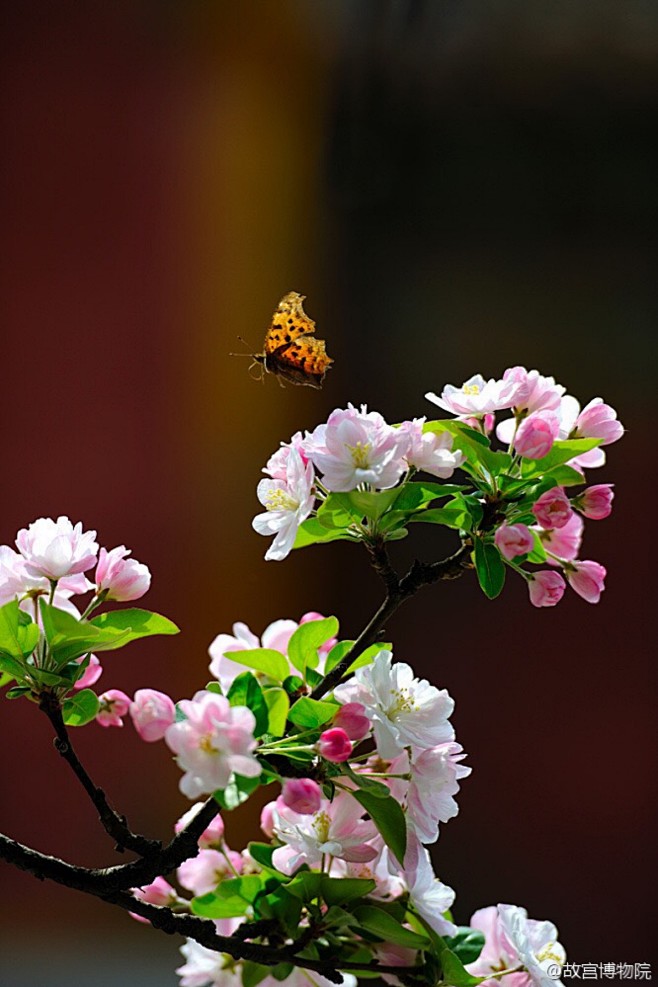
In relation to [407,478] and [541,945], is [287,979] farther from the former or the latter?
[407,478]

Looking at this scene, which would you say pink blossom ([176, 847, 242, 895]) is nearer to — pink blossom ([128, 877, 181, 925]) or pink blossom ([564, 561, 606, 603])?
pink blossom ([128, 877, 181, 925])

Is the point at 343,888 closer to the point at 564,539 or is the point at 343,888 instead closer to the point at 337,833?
the point at 337,833

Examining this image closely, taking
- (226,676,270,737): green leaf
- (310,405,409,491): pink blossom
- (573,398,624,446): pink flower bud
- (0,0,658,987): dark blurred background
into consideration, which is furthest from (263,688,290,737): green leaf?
(0,0,658,987): dark blurred background

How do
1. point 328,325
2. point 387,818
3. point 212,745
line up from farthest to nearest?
point 328,325 → point 387,818 → point 212,745

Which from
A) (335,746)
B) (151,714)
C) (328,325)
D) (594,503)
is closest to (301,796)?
(335,746)

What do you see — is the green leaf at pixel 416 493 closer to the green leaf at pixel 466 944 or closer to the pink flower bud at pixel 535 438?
the pink flower bud at pixel 535 438

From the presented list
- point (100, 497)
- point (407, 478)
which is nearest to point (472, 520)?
point (407, 478)

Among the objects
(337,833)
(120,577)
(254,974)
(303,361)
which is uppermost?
(303,361)
